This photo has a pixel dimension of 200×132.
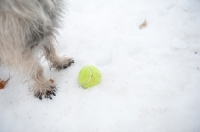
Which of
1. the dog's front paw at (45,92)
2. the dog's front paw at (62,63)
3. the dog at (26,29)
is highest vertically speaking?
the dog at (26,29)

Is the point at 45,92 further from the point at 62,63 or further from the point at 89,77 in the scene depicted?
the point at 89,77

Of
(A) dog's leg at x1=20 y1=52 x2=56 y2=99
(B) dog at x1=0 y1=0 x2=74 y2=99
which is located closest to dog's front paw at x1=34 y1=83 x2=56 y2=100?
(A) dog's leg at x1=20 y1=52 x2=56 y2=99

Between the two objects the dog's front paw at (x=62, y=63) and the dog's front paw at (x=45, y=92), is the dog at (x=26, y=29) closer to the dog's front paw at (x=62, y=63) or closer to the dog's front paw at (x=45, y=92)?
the dog's front paw at (x=45, y=92)

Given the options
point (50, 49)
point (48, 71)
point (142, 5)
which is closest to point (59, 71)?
point (48, 71)

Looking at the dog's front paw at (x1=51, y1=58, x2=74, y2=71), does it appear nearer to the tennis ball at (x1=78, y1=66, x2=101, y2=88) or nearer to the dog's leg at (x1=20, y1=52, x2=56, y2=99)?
the dog's leg at (x1=20, y1=52, x2=56, y2=99)

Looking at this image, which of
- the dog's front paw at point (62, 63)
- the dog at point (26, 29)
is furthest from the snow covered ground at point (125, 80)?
the dog at point (26, 29)
